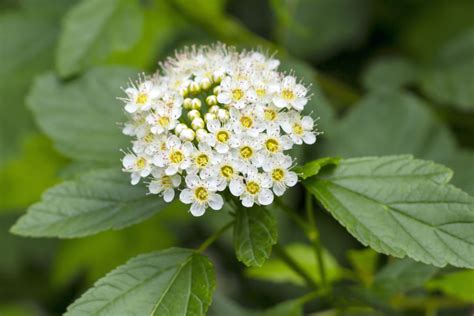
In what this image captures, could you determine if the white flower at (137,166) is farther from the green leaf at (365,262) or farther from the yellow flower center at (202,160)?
the green leaf at (365,262)

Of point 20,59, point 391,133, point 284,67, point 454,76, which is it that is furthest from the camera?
point 454,76

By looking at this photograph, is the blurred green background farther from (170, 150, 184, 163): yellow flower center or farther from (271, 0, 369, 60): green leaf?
(170, 150, 184, 163): yellow flower center

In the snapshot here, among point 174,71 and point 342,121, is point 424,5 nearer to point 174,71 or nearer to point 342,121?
point 342,121

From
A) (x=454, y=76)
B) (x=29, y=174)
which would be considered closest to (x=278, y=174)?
(x=454, y=76)

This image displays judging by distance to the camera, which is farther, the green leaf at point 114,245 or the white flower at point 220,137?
the green leaf at point 114,245

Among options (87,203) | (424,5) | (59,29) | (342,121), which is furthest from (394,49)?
(87,203)

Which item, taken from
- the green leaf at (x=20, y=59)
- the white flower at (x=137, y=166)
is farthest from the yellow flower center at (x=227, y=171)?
the green leaf at (x=20, y=59)

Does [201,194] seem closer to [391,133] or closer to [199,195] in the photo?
[199,195]

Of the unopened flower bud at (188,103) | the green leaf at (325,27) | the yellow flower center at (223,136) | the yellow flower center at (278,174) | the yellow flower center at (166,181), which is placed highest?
the green leaf at (325,27)
